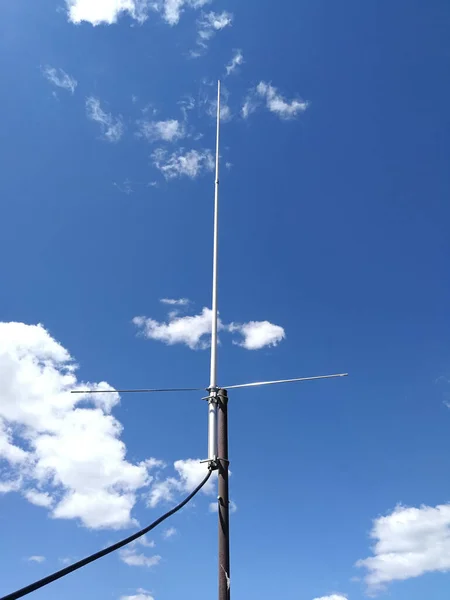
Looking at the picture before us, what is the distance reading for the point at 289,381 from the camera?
1120cm

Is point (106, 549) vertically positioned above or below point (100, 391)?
below

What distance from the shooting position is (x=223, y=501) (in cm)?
888

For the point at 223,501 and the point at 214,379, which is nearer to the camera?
the point at 223,501

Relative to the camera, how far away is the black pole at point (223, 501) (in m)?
8.12

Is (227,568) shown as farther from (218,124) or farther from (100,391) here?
(218,124)

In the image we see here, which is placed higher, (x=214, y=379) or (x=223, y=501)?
(x=214, y=379)

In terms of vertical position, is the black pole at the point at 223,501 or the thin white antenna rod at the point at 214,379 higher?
the thin white antenna rod at the point at 214,379

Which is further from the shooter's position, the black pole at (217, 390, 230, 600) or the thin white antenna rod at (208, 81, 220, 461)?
the thin white antenna rod at (208, 81, 220, 461)

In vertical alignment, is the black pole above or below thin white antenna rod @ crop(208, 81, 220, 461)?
below

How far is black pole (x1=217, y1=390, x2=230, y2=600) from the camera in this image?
8.12 m

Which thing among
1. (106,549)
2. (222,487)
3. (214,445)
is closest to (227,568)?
(222,487)

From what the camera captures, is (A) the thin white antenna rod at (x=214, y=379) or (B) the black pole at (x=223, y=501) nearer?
(B) the black pole at (x=223, y=501)

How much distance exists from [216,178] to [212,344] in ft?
18.9

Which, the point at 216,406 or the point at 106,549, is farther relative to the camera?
the point at 216,406
